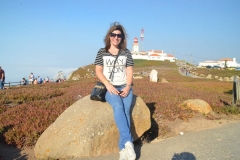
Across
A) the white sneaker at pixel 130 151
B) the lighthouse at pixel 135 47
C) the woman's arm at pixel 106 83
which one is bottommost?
the white sneaker at pixel 130 151

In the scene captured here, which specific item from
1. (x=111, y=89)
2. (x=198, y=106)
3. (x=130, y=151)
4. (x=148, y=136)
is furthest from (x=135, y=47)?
(x=130, y=151)

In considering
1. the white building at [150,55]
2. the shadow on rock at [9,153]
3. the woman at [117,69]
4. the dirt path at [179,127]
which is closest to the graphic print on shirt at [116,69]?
the woman at [117,69]

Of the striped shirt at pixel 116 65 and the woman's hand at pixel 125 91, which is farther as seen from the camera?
the striped shirt at pixel 116 65

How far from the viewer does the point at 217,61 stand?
16038 centimetres

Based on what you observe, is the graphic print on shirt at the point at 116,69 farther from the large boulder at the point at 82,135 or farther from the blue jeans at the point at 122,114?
the large boulder at the point at 82,135

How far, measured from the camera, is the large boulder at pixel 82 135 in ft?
16.0

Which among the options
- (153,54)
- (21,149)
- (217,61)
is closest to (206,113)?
(21,149)

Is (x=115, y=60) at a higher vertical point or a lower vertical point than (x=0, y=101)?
higher

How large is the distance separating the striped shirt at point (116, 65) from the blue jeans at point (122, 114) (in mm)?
201

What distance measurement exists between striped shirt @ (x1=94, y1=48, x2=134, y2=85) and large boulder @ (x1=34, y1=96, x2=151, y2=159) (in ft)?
2.24

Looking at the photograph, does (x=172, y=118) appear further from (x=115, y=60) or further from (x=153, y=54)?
(x=153, y=54)

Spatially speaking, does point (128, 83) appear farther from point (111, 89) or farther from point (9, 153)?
point (9, 153)

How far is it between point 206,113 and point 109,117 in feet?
17.7

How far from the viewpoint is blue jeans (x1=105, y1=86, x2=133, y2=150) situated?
178 inches
